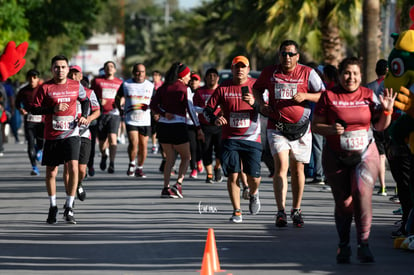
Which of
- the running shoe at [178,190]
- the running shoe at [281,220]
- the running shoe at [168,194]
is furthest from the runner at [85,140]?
the running shoe at [281,220]

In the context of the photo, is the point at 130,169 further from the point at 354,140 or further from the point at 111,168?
the point at 354,140

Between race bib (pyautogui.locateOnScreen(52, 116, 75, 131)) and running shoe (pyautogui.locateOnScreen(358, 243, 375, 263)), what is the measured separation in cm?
441

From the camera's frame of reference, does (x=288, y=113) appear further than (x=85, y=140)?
No

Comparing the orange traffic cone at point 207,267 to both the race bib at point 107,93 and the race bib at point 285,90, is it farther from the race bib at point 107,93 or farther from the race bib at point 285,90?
the race bib at point 107,93

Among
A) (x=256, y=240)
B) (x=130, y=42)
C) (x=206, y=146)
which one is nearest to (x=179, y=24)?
(x=130, y=42)

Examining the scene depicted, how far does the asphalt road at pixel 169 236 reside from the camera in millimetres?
8977

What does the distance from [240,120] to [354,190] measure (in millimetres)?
3430

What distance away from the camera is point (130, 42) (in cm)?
13762

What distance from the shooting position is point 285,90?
455 inches

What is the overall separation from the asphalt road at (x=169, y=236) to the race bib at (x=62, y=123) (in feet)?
3.69

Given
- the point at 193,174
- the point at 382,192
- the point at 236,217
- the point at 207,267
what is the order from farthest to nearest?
the point at 193,174, the point at 382,192, the point at 236,217, the point at 207,267

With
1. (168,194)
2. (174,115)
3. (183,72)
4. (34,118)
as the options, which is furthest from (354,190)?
(34,118)

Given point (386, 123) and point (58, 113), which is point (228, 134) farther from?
point (386, 123)

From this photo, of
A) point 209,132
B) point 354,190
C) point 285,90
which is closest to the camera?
point 354,190
